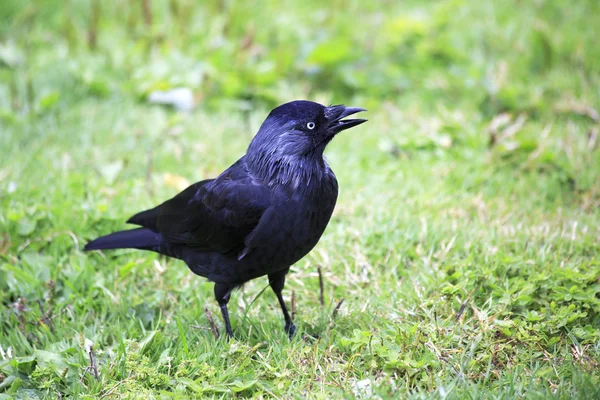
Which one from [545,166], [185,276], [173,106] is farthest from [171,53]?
[545,166]

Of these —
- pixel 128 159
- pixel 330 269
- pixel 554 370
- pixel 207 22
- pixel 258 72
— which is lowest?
pixel 554 370

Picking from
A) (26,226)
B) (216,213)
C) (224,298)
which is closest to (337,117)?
(216,213)

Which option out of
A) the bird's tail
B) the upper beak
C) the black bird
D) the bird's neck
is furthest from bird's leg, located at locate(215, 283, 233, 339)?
the upper beak

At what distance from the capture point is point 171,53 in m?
6.44

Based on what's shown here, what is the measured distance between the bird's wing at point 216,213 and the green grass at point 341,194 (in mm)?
406

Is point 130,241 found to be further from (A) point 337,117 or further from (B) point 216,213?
(A) point 337,117

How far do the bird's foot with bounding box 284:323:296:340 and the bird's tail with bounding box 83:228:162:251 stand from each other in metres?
0.86

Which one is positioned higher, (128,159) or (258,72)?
(258,72)

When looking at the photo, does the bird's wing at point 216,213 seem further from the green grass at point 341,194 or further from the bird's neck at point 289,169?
the green grass at point 341,194

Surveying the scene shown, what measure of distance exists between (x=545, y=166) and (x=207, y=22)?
13.3 feet

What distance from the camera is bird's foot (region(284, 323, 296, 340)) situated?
11.0 ft

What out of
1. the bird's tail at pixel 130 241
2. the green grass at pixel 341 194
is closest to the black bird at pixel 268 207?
the bird's tail at pixel 130 241

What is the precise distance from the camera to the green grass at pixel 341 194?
9.71ft

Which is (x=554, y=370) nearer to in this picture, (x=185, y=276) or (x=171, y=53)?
(x=185, y=276)
